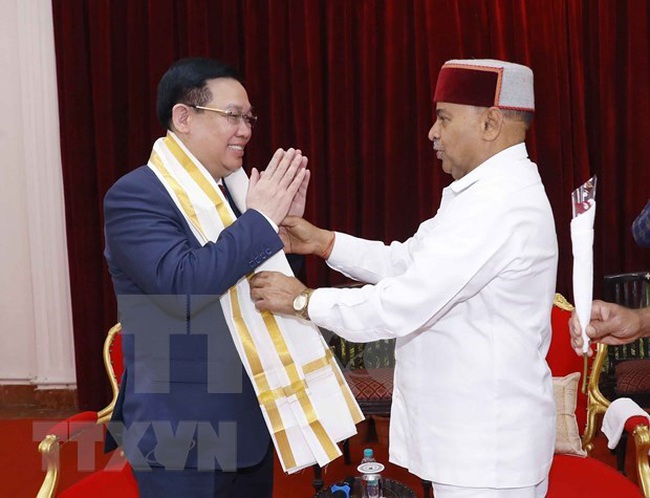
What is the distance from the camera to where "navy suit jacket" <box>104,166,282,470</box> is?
5.75 feet

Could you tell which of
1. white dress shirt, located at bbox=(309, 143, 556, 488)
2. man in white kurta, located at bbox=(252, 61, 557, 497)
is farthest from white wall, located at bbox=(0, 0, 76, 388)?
white dress shirt, located at bbox=(309, 143, 556, 488)

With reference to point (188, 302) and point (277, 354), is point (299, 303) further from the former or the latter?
point (188, 302)

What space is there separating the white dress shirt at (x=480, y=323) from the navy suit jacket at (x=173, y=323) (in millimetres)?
279

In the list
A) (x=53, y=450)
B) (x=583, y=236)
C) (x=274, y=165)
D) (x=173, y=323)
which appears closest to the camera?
(x=583, y=236)

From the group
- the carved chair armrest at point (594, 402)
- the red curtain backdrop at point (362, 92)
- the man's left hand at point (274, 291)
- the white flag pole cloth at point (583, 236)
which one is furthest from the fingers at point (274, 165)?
the red curtain backdrop at point (362, 92)

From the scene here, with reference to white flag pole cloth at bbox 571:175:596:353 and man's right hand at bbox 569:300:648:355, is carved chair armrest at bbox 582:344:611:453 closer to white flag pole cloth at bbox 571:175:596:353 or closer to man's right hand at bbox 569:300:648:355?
man's right hand at bbox 569:300:648:355

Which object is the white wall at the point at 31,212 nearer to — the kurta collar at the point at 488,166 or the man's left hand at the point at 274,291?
the man's left hand at the point at 274,291

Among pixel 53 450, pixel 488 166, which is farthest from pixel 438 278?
pixel 53 450

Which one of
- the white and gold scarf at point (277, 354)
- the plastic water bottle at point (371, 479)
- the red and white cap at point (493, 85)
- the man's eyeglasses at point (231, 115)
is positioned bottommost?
the plastic water bottle at point (371, 479)

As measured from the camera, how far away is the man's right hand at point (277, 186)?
1870 millimetres

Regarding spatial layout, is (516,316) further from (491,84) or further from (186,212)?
(186,212)

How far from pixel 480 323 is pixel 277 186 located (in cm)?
58

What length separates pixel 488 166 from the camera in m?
1.82

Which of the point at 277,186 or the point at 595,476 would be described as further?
the point at 595,476
